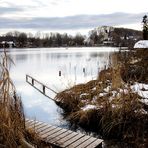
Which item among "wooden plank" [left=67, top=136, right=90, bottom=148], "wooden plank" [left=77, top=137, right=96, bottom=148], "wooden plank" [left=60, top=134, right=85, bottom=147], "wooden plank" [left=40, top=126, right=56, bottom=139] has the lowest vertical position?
"wooden plank" [left=77, top=137, right=96, bottom=148]

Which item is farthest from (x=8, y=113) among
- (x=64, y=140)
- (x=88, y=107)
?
(x=88, y=107)

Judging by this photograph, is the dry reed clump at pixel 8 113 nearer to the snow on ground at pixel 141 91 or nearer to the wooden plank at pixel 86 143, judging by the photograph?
the wooden plank at pixel 86 143

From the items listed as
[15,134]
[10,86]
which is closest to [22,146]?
[15,134]

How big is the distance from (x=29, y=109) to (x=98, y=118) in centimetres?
397

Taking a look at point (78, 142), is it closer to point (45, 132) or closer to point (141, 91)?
point (45, 132)

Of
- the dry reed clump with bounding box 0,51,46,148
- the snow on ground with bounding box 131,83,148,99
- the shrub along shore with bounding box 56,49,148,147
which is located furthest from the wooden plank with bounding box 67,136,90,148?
the snow on ground with bounding box 131,83,148,99

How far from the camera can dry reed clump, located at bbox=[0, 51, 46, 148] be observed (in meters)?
4.97

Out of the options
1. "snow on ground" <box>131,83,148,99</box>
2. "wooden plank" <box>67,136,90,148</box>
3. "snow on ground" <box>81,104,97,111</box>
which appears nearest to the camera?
"wooden plank" <box>67,136,90,148</box>

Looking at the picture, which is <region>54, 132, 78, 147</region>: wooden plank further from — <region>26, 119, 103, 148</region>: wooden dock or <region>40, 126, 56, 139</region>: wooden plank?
<region>40, 126, 56, 139</region>: wooden plank

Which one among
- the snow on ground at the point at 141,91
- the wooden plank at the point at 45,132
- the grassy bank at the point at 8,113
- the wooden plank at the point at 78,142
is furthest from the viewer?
the snow on ground at the point at 141,91

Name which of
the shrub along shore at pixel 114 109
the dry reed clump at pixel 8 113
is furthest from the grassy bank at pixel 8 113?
the shrub along shore at pixel 114 109

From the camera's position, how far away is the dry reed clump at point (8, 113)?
16.3 feet

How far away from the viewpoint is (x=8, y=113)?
4988 millimetres

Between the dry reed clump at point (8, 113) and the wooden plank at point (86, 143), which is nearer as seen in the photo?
the dry reed clump at point (8, 113)
